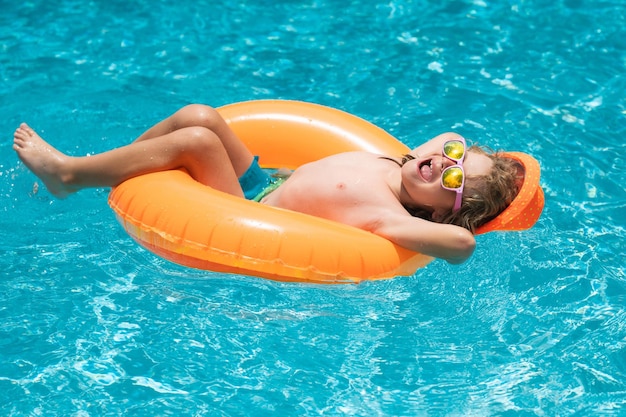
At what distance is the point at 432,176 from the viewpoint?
4.84 m

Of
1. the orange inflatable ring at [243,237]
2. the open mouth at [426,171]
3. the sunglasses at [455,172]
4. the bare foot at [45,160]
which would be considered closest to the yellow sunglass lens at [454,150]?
the sunglasses at [455,172]

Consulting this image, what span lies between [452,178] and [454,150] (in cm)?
15

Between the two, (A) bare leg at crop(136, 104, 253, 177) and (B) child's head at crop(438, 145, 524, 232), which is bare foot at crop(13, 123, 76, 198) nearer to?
(A) bare leg at crop(136, 104, 253, 177)

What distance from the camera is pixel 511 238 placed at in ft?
17.5

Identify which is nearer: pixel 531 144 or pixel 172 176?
pixel 172 176

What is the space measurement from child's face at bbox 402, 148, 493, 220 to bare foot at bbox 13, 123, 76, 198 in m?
1.84

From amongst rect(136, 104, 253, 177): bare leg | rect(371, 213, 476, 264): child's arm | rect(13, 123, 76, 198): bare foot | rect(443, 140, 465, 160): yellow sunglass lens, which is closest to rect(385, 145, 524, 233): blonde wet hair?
rect(443, 140, 465, 160): yellow sunglass lens

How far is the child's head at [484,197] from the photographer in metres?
4.84

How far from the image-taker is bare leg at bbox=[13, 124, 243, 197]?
16.0 ft

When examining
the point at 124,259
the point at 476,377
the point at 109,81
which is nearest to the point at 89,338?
the point at 124,259

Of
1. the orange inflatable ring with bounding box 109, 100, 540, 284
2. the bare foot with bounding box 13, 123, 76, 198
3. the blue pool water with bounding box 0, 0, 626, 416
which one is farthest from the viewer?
the bare foot with bounding box 13, 123, 76, 198

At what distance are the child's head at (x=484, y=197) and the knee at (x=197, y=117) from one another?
135 centimetres

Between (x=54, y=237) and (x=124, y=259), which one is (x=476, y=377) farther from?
(x=54, y=237)

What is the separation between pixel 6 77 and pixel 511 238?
3976mm
